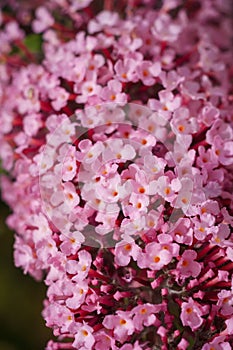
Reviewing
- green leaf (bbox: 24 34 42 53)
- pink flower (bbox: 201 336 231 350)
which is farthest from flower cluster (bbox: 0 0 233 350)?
green leaf (bbox: 24 34 42 53)

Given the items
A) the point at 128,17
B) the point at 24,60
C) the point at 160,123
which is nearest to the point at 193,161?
the point at 160,123

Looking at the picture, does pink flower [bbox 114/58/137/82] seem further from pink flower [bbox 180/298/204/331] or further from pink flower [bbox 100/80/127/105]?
pink flower [bbox 180/298/204/331]

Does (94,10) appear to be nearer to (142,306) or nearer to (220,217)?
(220,217)

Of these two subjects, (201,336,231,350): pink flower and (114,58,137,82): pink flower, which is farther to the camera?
(114,58,137,82): pink flower

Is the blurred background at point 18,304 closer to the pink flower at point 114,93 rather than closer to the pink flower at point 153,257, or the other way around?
the pink flower at point 114,93

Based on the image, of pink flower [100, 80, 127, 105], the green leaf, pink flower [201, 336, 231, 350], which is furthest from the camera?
the green leaf

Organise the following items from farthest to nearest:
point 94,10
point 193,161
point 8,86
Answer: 1. point 94,10
2. point 8,86
3. point 193,161

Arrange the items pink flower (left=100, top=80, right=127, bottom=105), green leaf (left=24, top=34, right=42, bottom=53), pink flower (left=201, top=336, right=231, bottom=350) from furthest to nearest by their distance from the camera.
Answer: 1. green leaf (left=24, top=34, right=42, bottom=53)
2. pink flower (left=100, top=80, right=127, bottom=105)
3. pink flower (left=201, top=336, right=231, bottom=350)
